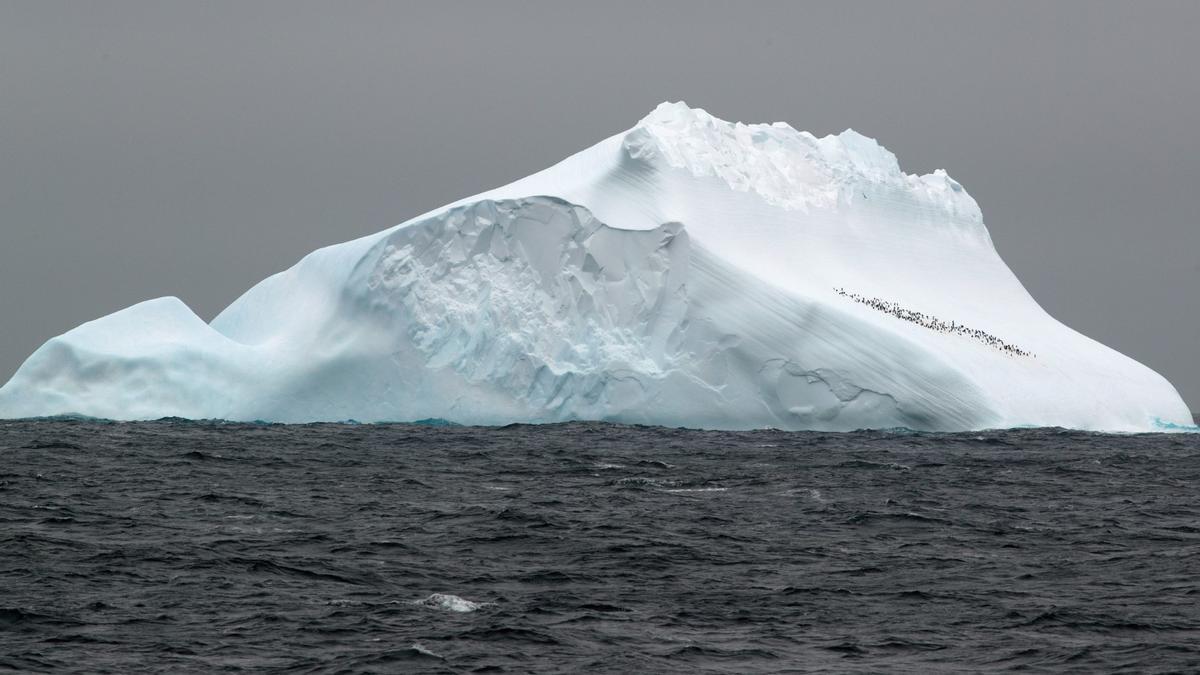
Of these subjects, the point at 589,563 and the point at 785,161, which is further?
the point at 785,161

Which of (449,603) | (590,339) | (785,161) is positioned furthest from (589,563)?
(785,161)

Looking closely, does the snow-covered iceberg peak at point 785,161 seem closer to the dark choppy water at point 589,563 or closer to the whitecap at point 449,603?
the dark choppy water at point 589,563

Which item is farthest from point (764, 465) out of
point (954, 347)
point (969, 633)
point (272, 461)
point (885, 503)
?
point (969, 633)

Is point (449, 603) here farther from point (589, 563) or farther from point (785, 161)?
point (785, 161)

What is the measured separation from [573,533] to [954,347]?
18.3 m

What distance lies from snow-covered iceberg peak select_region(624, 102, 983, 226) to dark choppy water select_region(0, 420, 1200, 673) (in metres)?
11.3

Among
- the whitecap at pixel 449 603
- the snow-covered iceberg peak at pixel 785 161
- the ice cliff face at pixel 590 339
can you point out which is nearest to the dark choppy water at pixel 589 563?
the whitecap at pixel 449 603

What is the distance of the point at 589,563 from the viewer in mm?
14461

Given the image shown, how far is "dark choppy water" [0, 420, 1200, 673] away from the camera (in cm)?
1094

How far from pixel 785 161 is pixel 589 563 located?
Answer: 24.6 meters

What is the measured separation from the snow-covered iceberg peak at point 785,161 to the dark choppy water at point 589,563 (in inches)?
447

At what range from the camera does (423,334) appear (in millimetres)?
32531

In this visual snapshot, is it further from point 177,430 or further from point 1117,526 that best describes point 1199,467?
point 177,430

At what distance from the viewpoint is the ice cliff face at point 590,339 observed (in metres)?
31.5
